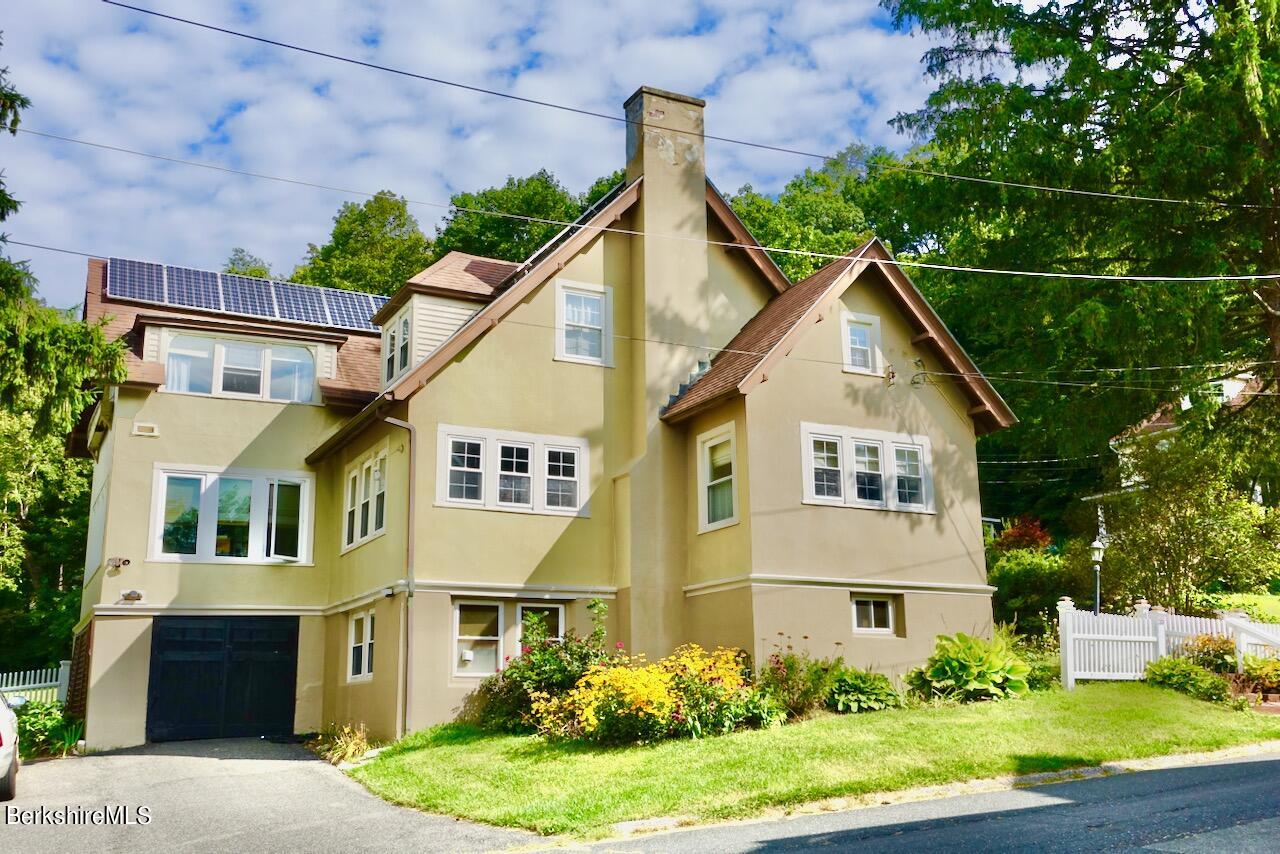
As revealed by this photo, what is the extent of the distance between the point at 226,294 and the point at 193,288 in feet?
2.72

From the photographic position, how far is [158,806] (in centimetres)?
1553

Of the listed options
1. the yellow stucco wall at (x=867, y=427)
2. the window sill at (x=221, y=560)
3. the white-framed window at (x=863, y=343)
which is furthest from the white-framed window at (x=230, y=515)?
the white-framed window at (x=863, y=343)

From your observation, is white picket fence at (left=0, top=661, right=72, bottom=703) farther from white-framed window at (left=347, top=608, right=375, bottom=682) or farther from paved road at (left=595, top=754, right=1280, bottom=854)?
paved road at (left=595, top=754, right=1280, bottom=854)

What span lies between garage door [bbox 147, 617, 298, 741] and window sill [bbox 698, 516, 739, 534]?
29.7 feet

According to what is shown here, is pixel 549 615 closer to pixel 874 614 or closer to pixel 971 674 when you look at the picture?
Answer: pixel 874 614

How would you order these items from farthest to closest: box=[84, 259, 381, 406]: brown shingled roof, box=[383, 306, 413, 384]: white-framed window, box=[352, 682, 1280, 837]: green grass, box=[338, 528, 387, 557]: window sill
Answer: box=[84, 259, 381, 406]: brown shingled roof < box=[383, 306, 413, 384]: white-framed window < box=[338, 528, 387, 557]: window sill < box=[352, 682, 1280, 837]: green grass

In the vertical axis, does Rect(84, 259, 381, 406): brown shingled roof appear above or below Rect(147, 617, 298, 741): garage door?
above

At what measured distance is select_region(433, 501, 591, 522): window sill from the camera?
21016mm

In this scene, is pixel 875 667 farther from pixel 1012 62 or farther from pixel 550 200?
pixel 550 200

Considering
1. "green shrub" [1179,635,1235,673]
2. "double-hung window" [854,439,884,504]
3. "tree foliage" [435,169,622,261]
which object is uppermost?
"tree foliage" [435,169,622,261]

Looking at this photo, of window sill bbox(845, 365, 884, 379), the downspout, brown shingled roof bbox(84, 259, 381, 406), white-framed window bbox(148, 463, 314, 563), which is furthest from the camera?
brown shingled roof bbox(84, 259, 381, 406)

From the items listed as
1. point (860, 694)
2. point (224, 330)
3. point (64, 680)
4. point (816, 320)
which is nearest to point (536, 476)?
point (816, 320)

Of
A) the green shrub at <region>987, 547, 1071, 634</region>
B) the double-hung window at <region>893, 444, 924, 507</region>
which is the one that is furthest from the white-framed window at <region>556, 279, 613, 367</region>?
the green shrub at <region>987, 547, 1071, 634</region>

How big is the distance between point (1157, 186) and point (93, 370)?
19237 millimetres
